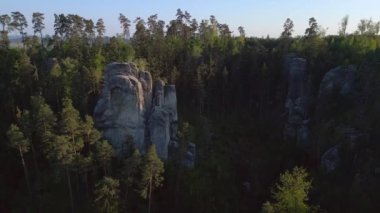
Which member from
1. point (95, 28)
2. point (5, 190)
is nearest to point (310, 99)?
point (95, 28)

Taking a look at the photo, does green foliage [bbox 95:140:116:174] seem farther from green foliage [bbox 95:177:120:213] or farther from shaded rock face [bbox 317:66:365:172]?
shaded rock face [bbox 317:66:365:172]

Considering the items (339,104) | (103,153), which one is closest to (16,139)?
(103,153)

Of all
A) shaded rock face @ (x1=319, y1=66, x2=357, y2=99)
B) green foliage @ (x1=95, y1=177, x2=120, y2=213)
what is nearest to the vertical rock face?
green foliage @ (x1=95, y1=177, x2=120, y2=213)

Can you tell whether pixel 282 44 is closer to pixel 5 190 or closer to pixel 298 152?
pixel 298 152

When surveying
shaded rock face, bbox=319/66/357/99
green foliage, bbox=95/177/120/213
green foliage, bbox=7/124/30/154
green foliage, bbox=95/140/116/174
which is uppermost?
shaded rock face, bbox=319/66/357/99

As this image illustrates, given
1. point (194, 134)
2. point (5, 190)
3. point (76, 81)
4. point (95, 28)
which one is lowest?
point (5, 190)

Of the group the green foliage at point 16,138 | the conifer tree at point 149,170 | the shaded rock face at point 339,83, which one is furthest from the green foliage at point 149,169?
the shaded rock face at point 339,83

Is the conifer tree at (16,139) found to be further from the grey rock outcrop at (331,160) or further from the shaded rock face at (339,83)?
the shaded rock face at (339,83)

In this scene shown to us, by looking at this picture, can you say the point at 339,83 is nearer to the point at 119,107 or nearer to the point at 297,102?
the point at 297,102
